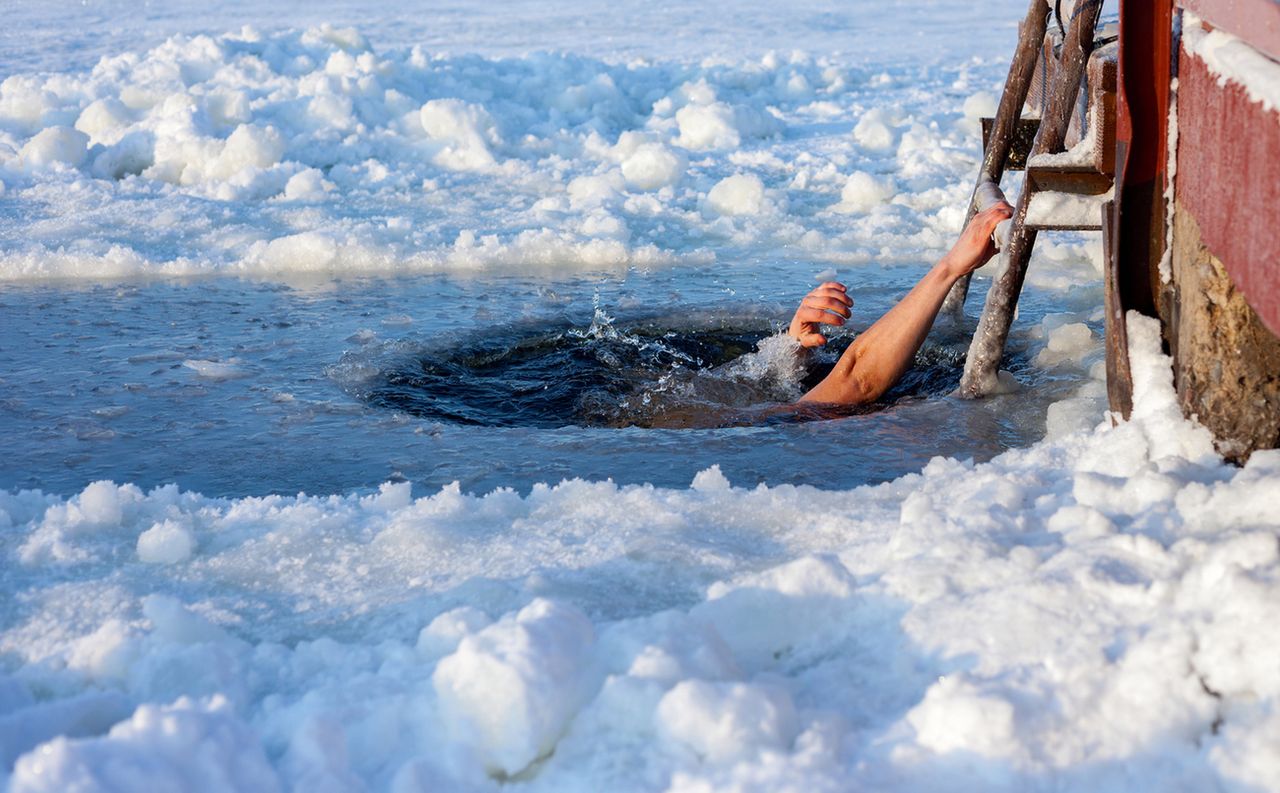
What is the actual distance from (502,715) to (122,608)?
3.48 ft

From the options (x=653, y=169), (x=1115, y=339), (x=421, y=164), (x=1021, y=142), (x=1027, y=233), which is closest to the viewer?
(x=1115, y=339)

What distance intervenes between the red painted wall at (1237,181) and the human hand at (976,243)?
155 cm

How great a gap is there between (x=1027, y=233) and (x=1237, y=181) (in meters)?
1.85

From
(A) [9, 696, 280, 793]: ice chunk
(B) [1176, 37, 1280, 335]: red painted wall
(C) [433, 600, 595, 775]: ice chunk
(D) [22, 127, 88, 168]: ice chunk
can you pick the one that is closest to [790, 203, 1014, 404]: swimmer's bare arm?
(B) [1176, 37, 1280, 335]: red painted wall

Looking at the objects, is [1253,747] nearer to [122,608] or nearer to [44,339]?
[122,608]

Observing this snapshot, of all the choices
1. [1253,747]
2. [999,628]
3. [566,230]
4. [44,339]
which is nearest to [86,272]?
[44,339]

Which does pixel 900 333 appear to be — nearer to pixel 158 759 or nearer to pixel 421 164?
pixel 158 759

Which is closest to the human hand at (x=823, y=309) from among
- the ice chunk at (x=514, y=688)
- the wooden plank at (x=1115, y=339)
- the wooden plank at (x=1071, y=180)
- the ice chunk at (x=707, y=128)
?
the wooden plank at (x=1071, y=180)

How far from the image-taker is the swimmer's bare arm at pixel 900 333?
440 centimetres

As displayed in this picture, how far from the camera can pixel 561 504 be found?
120 inches

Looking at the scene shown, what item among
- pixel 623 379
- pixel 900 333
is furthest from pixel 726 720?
pixel 623 379

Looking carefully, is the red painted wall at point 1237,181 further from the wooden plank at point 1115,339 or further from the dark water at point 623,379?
the dark water at point 623,379

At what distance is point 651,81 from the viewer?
12695 mm

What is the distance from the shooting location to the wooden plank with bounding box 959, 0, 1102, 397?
4234 millimetres
